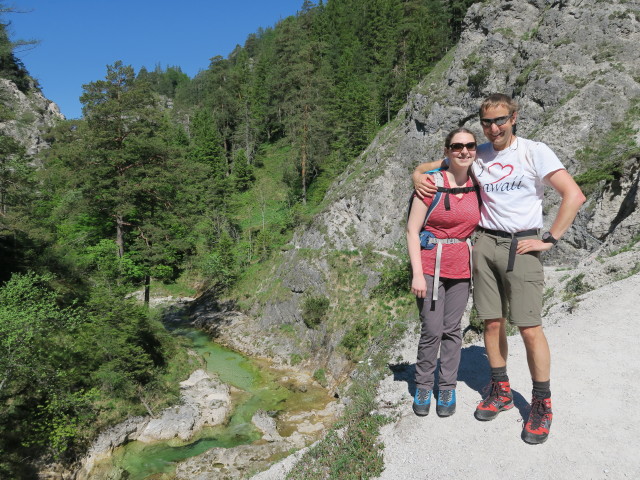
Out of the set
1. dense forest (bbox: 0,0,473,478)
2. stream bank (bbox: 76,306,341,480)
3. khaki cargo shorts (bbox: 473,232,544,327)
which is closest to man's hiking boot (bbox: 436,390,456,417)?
khaki cargo shorts (bbox: 473,232,544,327)

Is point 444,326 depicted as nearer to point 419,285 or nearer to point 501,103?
point 419,285

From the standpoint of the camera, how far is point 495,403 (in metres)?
4.17

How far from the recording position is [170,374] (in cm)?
1783

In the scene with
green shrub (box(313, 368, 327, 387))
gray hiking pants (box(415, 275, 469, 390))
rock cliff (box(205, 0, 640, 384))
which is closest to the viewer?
gray hiking pants (box(415, 275, 469, 390))

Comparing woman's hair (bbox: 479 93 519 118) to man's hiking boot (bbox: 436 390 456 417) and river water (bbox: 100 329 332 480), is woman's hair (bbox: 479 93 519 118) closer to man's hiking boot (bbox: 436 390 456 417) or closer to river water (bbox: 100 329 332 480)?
man's hiking boot (bbox: 436 390 456 417)

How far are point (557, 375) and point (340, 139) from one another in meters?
34.6

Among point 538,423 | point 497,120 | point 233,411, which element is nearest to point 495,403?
point 538,423

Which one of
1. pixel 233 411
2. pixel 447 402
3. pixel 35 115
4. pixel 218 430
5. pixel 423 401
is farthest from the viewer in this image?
pixel 35 115

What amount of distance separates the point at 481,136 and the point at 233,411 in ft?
75.4

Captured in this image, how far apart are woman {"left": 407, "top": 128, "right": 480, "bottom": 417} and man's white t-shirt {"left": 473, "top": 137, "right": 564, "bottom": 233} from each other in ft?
0.66

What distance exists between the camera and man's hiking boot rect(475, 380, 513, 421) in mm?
4105

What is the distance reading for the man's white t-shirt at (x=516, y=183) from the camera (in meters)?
3.46

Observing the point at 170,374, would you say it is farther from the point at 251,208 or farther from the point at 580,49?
the point at 580,49

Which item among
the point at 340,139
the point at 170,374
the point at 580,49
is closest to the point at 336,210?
the point at 340,139
